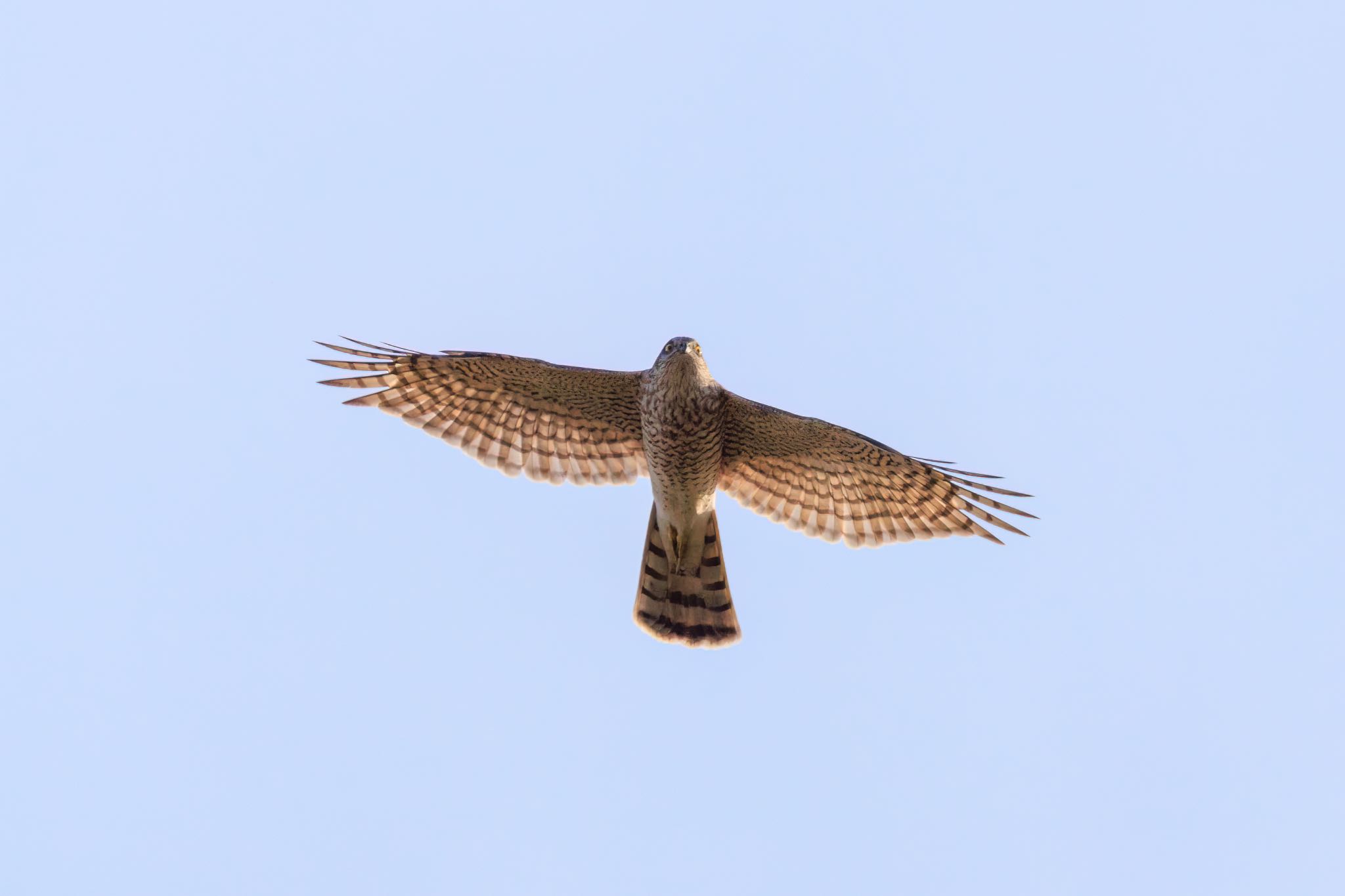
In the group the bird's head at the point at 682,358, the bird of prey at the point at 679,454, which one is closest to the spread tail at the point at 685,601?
the bird of prey at the point at 679,454

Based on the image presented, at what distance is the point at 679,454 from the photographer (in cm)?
1060

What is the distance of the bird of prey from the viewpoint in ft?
34.7

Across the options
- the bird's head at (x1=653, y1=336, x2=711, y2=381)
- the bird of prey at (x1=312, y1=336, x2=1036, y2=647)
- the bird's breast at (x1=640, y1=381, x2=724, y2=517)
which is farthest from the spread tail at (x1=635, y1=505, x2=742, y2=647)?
the bird's head at (x1=653, y1=336, x2=711, y2=381)

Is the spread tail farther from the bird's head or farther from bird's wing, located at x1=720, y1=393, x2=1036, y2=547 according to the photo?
the bird's head

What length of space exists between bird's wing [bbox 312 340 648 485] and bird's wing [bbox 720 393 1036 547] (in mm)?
914

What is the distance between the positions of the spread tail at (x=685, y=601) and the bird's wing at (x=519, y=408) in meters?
0.79

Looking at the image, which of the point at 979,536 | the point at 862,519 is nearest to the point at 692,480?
the point at 862,519

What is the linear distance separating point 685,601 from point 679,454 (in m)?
1.62

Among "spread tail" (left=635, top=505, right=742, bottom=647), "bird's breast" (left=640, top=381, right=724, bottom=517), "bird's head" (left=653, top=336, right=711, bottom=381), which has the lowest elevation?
"spread tail" (left=635, top=505, right=742, bottom=647)

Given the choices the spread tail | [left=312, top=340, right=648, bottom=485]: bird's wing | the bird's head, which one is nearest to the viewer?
the bird's head

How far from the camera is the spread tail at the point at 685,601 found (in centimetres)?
1155

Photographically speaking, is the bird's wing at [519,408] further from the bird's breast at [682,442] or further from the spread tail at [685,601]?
the spread tail at [685,601]

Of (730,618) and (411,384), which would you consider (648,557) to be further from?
(411,384)

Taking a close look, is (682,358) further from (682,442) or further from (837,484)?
(837,484)
